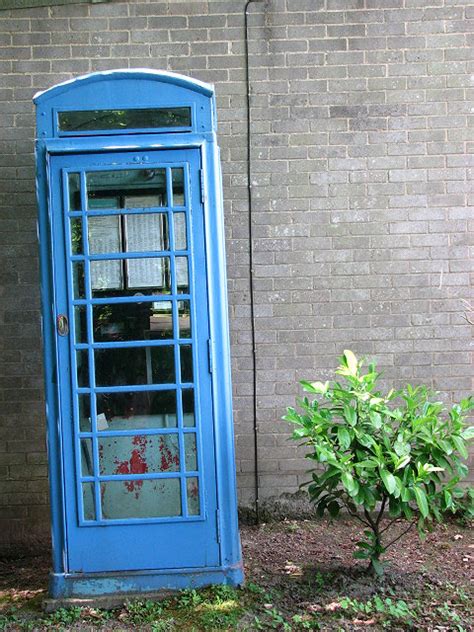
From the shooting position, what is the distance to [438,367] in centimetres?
471

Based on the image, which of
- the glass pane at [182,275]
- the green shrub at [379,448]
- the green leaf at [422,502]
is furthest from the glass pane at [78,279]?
the green leaf at [422,502]

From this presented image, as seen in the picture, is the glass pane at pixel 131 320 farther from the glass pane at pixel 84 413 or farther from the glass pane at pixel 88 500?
the glass pane at pixel 88 500

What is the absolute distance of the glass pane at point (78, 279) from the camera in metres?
3.58

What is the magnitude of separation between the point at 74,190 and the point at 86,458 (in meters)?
1.47

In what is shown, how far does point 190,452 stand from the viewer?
3.65m

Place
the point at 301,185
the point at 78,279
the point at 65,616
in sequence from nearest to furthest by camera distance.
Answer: the point at 65,616 → the point at 78,279 → the point at 301,185

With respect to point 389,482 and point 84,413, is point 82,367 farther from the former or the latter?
point 389,482

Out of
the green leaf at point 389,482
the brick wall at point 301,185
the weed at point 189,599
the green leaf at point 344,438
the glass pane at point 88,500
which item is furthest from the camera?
the brick wall at point 301,185

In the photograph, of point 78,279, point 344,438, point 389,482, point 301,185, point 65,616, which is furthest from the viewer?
point 301,185

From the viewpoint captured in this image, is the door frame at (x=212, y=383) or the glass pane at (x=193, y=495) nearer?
the door frame at (x=212, y=383)

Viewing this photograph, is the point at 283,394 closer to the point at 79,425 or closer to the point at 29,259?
the point at 79,425

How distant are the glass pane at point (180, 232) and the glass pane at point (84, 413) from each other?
96cm

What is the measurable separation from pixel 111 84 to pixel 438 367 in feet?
9.53

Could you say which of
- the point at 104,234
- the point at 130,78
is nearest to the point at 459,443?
the point at 104,234
